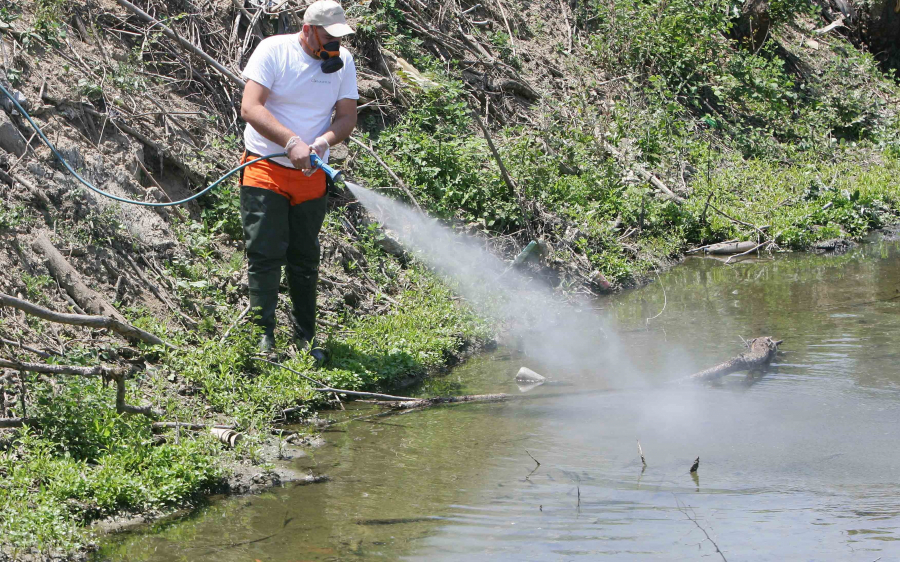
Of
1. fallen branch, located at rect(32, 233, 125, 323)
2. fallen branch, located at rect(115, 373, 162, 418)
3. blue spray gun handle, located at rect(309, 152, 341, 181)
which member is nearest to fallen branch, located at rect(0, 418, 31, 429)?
fallen branch, located at rect(115, 373, 162, 418)

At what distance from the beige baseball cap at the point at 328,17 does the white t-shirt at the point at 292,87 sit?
0.23m

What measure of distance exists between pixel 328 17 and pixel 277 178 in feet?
3.08

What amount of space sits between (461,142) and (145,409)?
16.4 ft

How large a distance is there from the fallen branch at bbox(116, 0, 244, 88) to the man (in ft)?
7.22

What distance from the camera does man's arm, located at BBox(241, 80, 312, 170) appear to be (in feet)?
16.5

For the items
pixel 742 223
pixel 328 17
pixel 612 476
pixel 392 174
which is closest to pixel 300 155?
pixel 328 17

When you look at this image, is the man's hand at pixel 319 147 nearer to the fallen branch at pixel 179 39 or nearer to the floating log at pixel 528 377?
the floating log at pixel 528 377

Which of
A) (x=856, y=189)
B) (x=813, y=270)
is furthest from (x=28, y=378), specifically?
(x=856, y=189)

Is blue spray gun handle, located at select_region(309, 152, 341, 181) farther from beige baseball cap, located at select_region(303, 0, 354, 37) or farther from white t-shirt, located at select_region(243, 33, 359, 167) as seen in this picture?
beige baseball cap, located at select_region(303, 0, 354, 37)

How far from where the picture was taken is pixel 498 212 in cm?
850

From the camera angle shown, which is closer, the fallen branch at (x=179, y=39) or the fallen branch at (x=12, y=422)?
the fallen branch at (x=12, y=422)

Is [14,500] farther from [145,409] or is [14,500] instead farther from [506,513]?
[506,513]

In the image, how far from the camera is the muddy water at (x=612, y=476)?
3518 mm

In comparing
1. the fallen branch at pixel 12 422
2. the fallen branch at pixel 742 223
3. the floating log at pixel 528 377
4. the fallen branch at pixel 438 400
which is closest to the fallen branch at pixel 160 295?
the fallen branch at pixel 438 400
